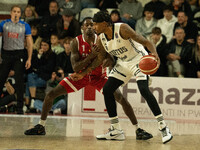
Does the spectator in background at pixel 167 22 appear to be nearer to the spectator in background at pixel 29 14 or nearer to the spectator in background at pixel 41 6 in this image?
the spectator in background at pixel 41 6

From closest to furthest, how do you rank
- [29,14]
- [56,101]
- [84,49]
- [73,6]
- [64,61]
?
1. [84,49]
2. [56,101]
3. [64,61]
4. [29,14]
5. [73,6]

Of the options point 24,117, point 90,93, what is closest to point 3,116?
point 24,117

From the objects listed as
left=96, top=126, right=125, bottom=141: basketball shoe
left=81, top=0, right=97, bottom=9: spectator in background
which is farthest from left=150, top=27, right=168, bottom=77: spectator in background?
left=96, top=126, right=125, bottom=141: basketball shoe

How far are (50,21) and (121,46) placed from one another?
6400 millimetres

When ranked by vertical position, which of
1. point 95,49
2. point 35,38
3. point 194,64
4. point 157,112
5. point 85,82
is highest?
point 35,38

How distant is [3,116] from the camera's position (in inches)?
351

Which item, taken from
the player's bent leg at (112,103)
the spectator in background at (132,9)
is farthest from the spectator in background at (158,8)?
the player's bent leg at (112,103)

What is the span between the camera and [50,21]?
12031 mm

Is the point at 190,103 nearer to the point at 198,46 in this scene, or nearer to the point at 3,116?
the point at 198,46

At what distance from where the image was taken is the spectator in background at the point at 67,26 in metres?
11.4

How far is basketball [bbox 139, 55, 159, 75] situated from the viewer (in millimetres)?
5551

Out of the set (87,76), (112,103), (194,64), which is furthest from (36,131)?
(194,64)

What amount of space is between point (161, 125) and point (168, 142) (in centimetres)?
33

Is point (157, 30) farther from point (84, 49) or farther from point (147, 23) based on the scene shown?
point (84, 49)
